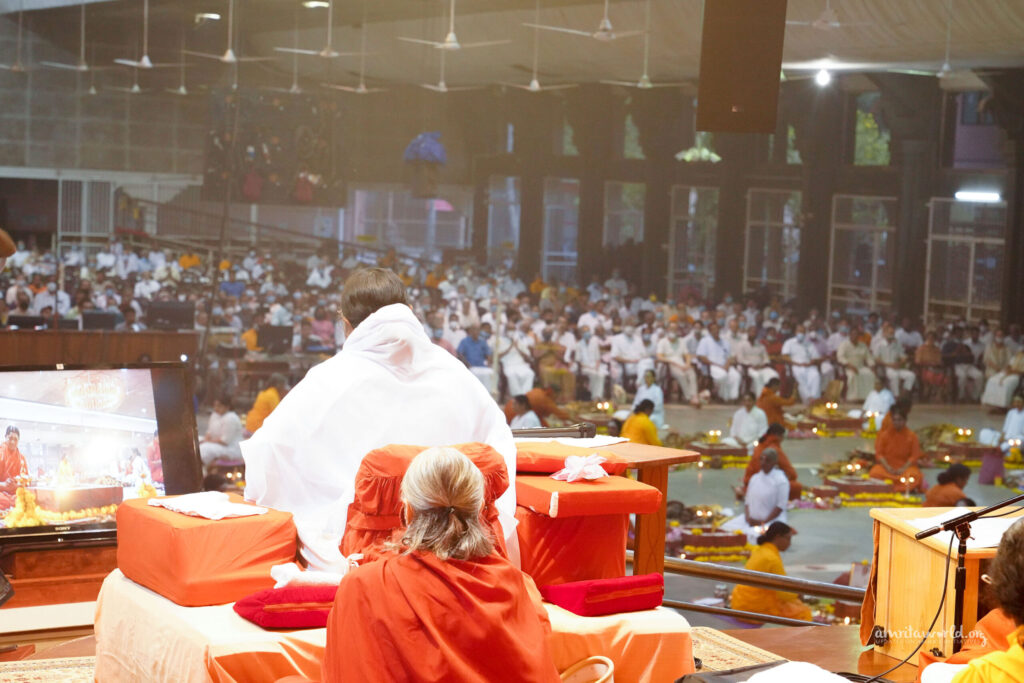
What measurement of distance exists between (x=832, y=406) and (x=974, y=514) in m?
9.89

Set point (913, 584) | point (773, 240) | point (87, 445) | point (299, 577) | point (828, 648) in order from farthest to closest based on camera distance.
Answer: point (773, 240)
point (87, 445)
point (828, 648)
point (913, 584)
point (299, 577)

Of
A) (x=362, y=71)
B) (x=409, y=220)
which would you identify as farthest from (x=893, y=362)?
(x=362, y=71)

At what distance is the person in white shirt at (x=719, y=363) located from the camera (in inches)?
486

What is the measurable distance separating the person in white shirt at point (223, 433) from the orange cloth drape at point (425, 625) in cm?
922

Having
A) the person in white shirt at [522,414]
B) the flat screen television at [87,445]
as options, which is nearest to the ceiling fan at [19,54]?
the person in white shirt at [522,414]

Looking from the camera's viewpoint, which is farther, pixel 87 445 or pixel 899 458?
pixel 899 458

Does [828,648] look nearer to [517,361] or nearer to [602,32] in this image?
[517,361]

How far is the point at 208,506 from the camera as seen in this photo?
2.78m

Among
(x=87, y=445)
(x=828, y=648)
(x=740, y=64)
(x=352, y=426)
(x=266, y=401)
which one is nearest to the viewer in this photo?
(x=352, y=426)

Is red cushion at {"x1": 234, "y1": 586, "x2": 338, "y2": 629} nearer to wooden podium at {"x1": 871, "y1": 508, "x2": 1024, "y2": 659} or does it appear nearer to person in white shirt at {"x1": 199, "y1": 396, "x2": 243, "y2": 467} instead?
wooden podium at {"x1": 871, "y1": 508, "x2": 1024, "y2": 659}

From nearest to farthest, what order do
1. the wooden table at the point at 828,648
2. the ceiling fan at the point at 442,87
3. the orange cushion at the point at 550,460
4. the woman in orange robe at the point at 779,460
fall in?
the orange cushion at the point at 550,460 → the wooden table at the point at 828,648 → the woman in orange robe at the point at 779,460 → the ceiling fan at the point at 442,87

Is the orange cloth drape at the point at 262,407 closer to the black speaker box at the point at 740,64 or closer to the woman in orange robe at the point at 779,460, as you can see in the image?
the woman in orange robe at the point at 779,460

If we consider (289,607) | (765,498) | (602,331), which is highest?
(602,331)

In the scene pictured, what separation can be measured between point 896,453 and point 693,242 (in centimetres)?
311
